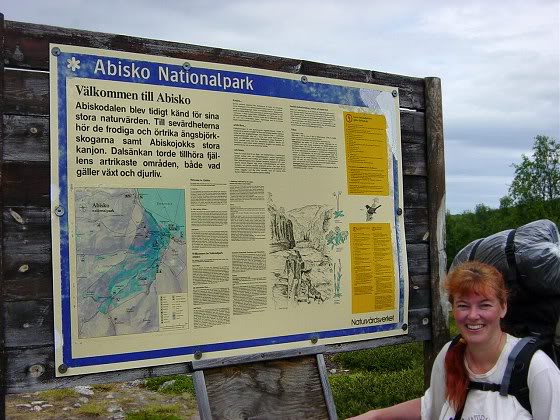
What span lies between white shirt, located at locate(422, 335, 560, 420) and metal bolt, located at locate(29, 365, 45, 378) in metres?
2.02

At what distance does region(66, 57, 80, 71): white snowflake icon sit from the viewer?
3.20 metres

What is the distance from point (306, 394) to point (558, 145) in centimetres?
3724

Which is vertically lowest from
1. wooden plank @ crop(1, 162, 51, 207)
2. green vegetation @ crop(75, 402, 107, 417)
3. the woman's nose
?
green vegetation @ crop(75, 402, 107, 417)

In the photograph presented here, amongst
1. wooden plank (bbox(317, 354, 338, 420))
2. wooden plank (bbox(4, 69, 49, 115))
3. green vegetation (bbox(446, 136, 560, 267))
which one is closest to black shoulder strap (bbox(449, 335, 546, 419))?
wooden plank (bbox(317, 354, 338, 420))

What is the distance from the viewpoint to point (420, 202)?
14.7 feet

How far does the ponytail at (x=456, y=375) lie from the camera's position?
10.1 ft

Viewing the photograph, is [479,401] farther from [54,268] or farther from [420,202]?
[54,268]

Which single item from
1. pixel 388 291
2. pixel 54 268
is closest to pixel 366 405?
pixel 388 291

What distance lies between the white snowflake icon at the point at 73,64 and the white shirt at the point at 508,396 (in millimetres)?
2422

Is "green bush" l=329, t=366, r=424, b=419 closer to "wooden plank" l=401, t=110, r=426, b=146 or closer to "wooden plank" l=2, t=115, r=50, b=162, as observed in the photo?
"wooden plank" l=401, t=110, r=426, b=146

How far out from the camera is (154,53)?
11.3 ft

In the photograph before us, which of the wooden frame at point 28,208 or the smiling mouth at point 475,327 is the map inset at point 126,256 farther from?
the smiling mouth at point 475,327

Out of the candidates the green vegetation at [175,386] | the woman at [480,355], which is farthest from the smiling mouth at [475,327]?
the green vegetation at [175,386]

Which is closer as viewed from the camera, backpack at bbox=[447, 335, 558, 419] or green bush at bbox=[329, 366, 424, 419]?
backpack at bbox=[447, 335, 558, 419]
